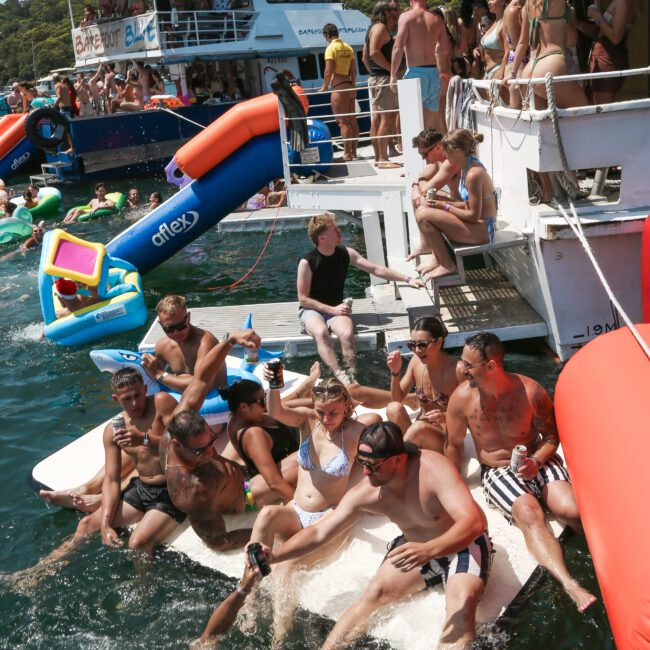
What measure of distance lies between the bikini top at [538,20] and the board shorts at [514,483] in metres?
4.33

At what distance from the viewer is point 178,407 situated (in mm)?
5809

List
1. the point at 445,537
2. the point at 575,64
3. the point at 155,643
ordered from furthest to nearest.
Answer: the point at 575,64 < the point at 155,643 < the point at 445,537

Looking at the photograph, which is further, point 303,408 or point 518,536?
point 303,408

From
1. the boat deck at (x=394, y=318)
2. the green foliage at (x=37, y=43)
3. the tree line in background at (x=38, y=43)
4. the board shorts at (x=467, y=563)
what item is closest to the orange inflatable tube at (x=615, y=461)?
the board shorts at (x=467, y=563)

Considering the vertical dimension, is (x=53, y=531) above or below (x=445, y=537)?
below

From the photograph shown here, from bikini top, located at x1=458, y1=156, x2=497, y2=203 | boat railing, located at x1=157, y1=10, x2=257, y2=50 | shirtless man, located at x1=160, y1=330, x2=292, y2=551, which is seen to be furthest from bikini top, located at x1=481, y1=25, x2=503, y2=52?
boat railing, located at x1=157, y1=10, x2=257, y2=50

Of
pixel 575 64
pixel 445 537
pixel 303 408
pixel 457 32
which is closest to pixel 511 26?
pixel 575 64

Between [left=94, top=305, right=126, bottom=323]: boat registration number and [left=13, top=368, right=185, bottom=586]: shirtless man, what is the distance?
434cm

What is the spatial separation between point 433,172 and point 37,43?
4023 inches

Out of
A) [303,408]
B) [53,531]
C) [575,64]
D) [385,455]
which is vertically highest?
[575,64]

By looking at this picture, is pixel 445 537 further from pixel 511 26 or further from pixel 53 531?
pixel 511 26

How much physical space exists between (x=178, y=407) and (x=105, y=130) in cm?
1772

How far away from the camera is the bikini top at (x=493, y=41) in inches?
374

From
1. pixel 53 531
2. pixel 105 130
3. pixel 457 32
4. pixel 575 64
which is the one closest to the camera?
pixel 53 531
